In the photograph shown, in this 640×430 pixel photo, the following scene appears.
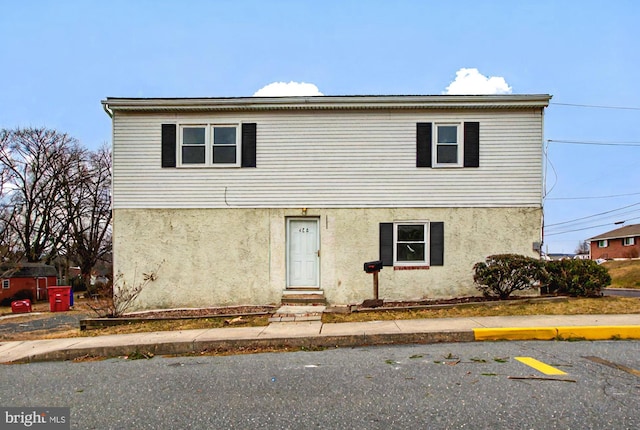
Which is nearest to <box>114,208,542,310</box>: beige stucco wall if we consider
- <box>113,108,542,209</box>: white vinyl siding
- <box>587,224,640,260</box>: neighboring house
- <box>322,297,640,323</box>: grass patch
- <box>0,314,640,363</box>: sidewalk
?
<box>113,108,542,209</box>: white vinyl siding

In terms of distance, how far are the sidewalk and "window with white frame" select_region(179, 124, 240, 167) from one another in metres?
5.08

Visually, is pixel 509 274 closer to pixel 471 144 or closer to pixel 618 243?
pixel 471 144

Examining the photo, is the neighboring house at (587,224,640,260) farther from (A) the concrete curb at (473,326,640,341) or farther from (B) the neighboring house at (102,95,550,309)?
(A) the concrete curb at (473,326,640,341)

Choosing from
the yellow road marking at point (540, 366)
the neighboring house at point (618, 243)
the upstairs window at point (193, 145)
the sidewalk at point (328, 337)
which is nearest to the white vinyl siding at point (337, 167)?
the upstairs window at point (193, 145)

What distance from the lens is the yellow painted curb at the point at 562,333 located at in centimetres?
689

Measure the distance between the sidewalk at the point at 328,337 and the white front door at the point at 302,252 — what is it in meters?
3.50

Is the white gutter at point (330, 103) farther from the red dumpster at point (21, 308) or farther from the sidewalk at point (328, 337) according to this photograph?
the red dumpster at point (21, 308)

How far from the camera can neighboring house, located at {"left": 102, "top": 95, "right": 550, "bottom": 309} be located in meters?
10.9

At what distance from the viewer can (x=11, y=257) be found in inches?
1238

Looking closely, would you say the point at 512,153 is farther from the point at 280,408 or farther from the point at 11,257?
the point at 11,257

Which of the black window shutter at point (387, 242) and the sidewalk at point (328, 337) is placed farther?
the black window shutter at point (387, 242)

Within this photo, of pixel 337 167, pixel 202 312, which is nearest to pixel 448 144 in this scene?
pixel 337 167

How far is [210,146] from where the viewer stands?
1116cm

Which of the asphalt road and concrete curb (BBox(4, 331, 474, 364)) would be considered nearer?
the asphalt road
